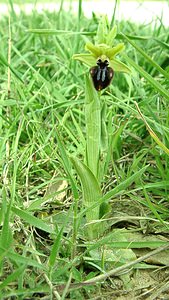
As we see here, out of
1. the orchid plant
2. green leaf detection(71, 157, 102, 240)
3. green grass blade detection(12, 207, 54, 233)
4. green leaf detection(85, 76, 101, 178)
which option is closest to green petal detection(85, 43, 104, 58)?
the orchid plant

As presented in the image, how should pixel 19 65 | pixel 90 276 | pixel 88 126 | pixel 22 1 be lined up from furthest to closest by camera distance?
pixel 22 1 → pixel 19 65 → pixel 88 126 → pixel 90 276

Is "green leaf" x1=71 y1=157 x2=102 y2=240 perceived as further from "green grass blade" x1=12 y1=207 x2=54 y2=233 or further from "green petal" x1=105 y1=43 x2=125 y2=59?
"green petal" x1=105 y1=43 x2=125 y2=59

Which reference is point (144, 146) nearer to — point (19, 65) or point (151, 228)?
point (151, 228)

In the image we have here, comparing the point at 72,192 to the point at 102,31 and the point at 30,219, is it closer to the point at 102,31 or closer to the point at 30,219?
the point at 30,219

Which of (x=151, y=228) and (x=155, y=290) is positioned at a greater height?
(x=151, y=228)

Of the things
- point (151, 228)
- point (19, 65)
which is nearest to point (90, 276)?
point (151, 228)

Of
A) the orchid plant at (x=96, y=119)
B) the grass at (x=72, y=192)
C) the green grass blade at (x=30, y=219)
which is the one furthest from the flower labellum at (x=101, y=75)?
the green grass blade at (x=30, y=219)

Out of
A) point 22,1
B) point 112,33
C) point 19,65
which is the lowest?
point 112,33
